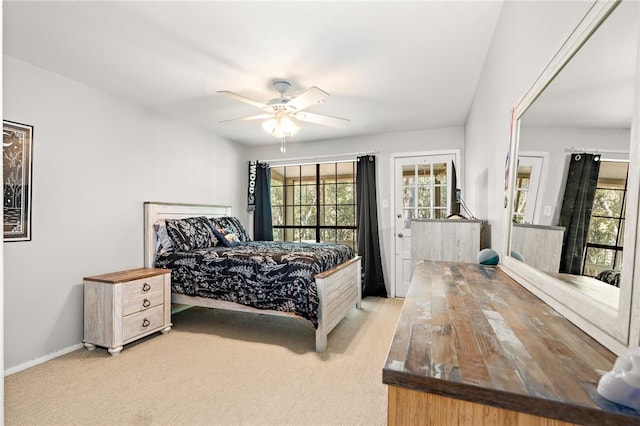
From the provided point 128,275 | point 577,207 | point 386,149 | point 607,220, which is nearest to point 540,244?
point 577,207

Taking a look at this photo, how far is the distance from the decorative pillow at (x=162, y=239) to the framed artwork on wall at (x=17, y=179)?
1.16 meters

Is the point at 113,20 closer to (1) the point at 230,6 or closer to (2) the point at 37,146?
(1) the point at 230,6

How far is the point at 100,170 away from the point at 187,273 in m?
1.31

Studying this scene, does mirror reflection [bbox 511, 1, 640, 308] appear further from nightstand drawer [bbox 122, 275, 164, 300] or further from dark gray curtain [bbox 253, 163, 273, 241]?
dark gray curtain [bbox 253, 163, 273, 241]

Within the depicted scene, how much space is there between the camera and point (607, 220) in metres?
0.76

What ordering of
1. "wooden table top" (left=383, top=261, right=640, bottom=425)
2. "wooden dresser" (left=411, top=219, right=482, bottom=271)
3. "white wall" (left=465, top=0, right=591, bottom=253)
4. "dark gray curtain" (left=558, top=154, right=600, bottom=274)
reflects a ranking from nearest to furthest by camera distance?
"wooden table top" (left=383, top=261, right=640, bottom=425) < "dark gray curtain" (left=558, top=154, right=600, bottom=274) < "white wall" (left=465, top=0, right=591, bottom=253) < "wooden dresser" (left=411, top=219, right=482, bottom=271)

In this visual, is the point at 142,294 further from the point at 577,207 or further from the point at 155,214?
the point at 577,207

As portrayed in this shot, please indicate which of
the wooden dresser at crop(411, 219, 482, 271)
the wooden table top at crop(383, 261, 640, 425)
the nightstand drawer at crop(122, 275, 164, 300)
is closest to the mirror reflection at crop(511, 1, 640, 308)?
the wooden table top at crop(383, 261, 640, 425)

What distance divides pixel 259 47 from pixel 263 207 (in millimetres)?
3243

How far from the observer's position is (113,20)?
200cm

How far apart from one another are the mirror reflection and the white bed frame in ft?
6.06

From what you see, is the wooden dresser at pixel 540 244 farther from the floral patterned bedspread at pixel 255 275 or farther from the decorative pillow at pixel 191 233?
the decorative pillow at pixel 191 233

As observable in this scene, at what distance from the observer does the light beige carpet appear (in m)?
1.87

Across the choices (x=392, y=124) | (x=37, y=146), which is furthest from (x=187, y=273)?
(x=392, y=124)
